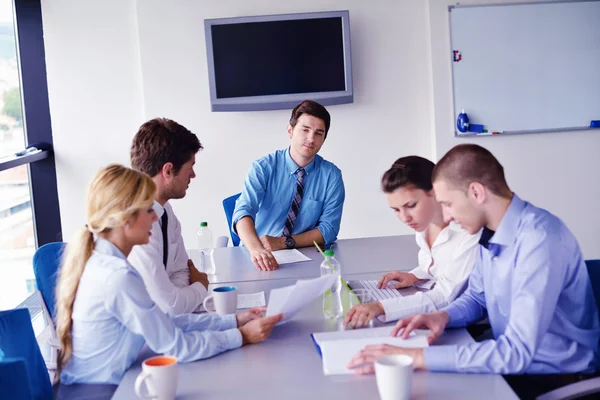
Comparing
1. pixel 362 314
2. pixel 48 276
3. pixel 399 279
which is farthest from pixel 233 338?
Result: pixel 48 276

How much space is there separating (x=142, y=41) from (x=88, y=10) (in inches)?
18.9

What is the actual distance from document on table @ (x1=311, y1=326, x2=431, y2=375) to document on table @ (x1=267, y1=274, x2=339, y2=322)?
0.12m

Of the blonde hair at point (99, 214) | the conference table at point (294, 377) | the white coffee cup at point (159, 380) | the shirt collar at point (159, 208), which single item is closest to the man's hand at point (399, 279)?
the conference table at point (294, 377)

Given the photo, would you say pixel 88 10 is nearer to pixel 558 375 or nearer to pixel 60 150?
pixel 60 150

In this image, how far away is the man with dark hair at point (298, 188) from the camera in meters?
3.66

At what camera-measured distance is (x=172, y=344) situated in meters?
1.91

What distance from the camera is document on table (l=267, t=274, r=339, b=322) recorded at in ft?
6.65

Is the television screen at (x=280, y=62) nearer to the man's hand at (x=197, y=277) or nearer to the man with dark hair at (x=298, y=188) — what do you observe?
the man with dark hair at (x=298, y=188)

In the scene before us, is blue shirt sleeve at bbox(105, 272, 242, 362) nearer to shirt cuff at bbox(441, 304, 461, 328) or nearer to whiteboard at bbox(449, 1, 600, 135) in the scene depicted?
shirt cuff at bbox(441, 304, 461, 328)

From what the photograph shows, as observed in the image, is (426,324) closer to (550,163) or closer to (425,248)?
(425,248)

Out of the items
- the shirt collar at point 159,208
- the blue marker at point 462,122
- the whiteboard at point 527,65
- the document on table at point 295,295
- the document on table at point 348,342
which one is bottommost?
the document on table at point 348,342

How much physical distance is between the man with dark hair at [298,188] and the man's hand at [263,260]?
19.6 inches

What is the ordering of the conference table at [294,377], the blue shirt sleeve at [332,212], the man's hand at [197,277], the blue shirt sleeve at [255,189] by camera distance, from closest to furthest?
the conference table at [294,377]
the man's hand at [197,277]
the blue shirt sleeve at [332,212]
the blue shirt sleeve at [255,189]

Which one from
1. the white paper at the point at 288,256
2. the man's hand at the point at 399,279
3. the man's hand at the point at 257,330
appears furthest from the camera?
the white paper at the point at 288,256
